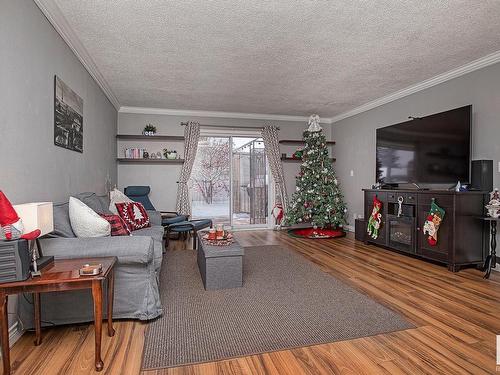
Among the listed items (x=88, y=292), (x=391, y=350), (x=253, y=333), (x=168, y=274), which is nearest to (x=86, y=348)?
(x=88, y=292)

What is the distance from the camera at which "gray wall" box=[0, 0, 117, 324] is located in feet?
6.45

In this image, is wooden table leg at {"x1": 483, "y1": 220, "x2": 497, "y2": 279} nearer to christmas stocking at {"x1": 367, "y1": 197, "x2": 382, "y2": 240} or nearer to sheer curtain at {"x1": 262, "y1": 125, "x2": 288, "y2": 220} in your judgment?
christmas stocking at {"x1": 367, "y1": 197, "x2": 382, "y2": 240}

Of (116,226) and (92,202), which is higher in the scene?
(92,202)

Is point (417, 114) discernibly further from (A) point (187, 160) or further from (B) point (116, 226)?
(B) point (116, 226)

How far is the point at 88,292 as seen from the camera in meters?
2.15

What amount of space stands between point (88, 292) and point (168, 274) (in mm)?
1344

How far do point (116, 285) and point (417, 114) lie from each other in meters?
4.73

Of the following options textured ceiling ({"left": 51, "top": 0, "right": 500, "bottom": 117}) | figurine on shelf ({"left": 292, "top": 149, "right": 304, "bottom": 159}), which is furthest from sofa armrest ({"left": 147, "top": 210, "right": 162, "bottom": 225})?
figurine on shelf ({"left": 292, "top": 149, "right": 304, "bottom": 159})

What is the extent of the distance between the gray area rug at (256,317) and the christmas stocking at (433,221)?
4.91 feet

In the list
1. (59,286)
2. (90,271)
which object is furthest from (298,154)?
(59,286)

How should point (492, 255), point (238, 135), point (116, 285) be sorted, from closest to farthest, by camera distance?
point (116, 285), point (492, 255), point (238, 135)

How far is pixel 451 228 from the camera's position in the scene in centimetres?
355

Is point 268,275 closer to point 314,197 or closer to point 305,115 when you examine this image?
point 314,197

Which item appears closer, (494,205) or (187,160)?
(494,205)
